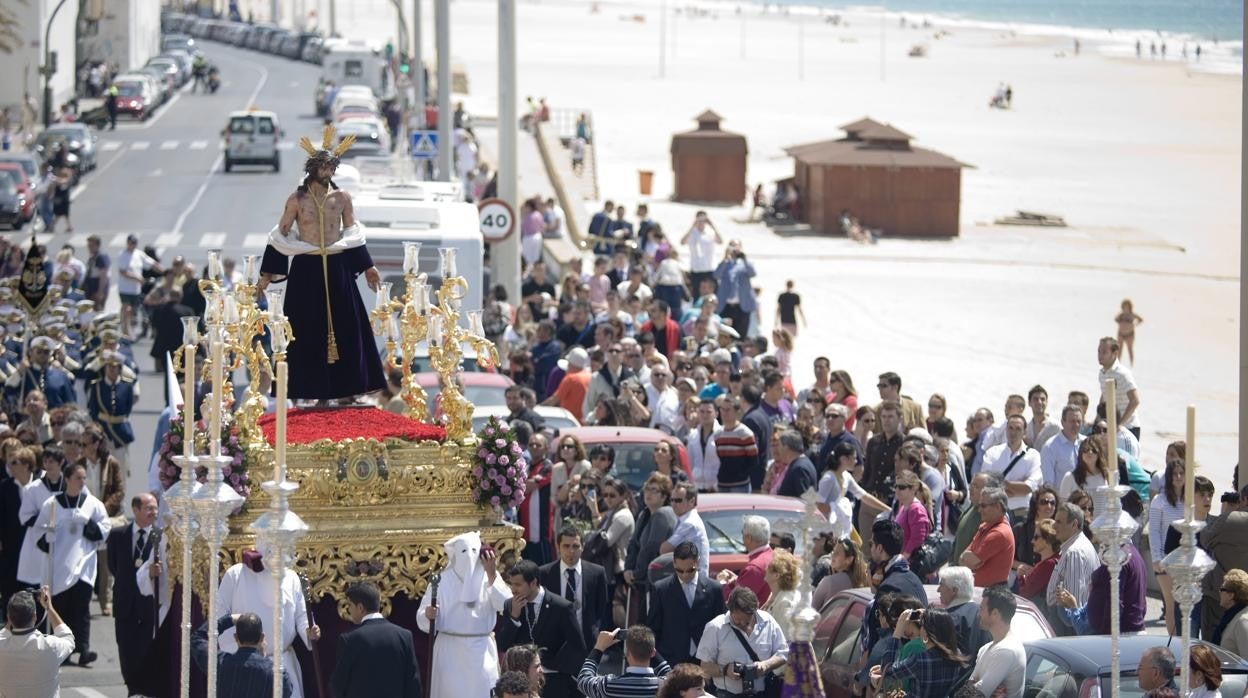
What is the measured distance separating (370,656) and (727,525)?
508 centimetres

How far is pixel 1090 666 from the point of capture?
10.3 metres

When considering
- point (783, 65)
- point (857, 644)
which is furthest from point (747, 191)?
point (783, 65)

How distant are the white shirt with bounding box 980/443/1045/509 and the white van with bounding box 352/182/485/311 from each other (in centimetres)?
814

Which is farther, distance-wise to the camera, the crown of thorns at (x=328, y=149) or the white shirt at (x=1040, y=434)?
the white shirt at (x=1040, y=434)

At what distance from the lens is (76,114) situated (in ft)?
240

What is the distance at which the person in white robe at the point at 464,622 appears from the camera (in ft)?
38.1

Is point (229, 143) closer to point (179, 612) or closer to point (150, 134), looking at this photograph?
point (150, 134)

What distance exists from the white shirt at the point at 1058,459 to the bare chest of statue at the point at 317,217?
6.75 meters

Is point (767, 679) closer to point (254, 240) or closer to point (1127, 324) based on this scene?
point (1127, 324)

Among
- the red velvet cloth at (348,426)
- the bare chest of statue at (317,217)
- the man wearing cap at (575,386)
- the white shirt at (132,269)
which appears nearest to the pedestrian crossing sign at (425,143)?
the white shirt at (132,269)

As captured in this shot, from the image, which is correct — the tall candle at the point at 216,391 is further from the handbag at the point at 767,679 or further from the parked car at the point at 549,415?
the parked car at the point at 549,415

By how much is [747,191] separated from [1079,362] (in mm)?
23840

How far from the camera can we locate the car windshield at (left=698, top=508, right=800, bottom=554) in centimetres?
1528

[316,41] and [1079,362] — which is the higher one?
[316,41]
